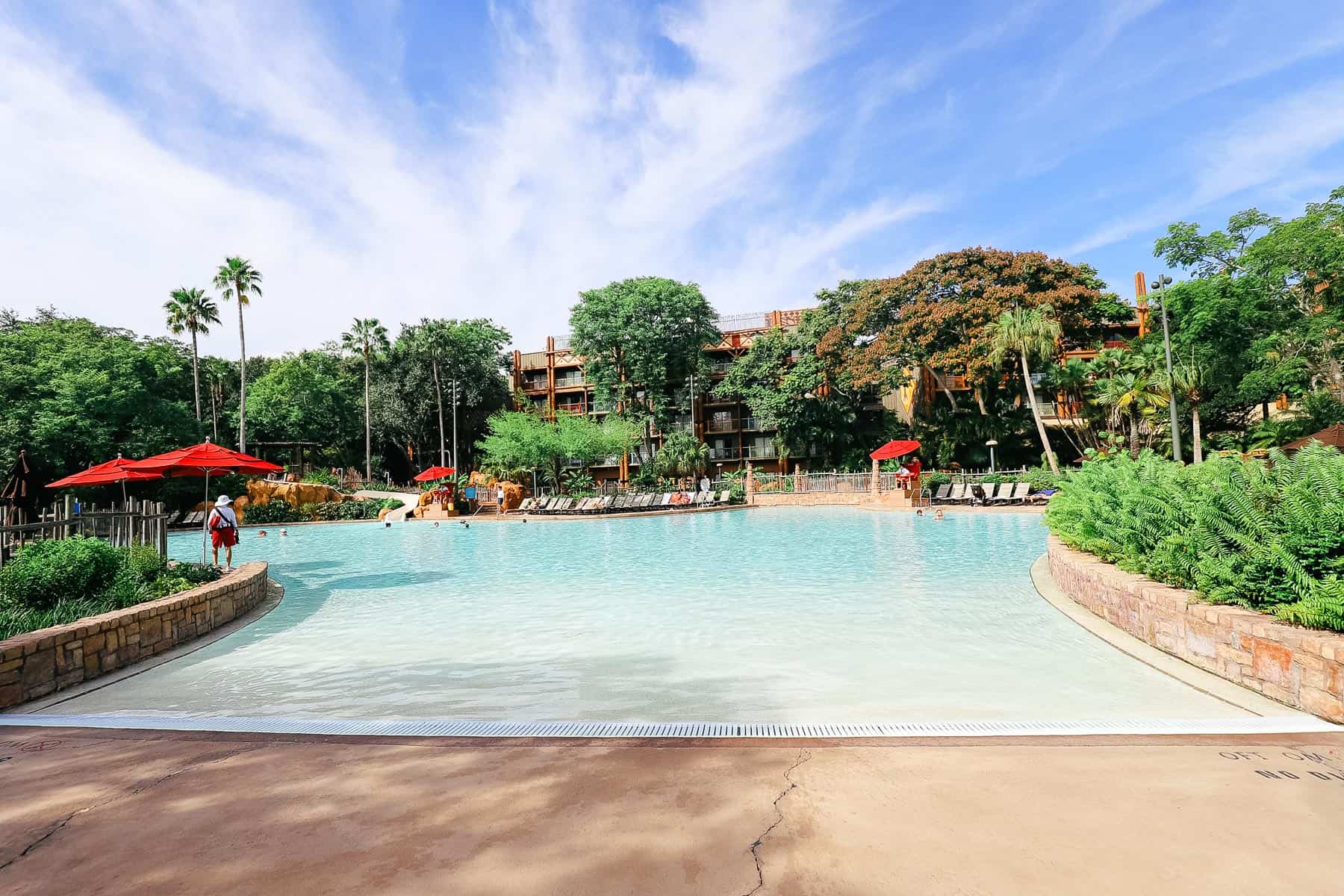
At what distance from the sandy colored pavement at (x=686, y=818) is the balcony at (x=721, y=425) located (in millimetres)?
40469

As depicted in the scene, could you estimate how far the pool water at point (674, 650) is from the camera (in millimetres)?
4648

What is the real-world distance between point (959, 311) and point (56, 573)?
29675 millimetres

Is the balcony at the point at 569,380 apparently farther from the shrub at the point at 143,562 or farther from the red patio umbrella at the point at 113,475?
the shrub at the point at 143,562

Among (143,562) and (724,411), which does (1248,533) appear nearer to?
(143,562)

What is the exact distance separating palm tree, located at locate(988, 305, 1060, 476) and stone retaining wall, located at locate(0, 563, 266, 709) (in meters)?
26.7

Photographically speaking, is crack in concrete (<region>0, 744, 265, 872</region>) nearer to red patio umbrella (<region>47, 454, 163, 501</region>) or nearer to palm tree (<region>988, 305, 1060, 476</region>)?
red patio umbrella (<region>47, 454, 163, 501</region>)

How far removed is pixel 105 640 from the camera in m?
5.69

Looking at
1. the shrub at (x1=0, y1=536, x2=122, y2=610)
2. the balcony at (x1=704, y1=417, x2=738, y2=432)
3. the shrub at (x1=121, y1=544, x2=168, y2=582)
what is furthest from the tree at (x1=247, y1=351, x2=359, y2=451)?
the shrub at (x1=0, y1=536, x2=122, y2=610)

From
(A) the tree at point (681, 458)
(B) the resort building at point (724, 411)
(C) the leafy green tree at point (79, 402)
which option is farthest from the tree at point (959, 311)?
(C) the leafy green tree at point (79, 402)

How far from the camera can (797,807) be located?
9.12 feet

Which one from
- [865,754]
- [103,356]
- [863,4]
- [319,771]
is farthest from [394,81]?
[103,356]

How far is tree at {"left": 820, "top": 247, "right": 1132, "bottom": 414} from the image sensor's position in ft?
93.7

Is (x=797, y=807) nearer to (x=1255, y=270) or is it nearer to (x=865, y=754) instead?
(x=865, y=754)

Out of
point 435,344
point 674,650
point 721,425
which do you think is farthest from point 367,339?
point 674,650
